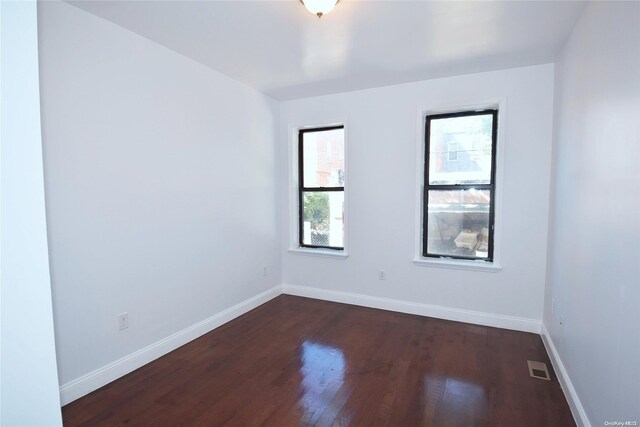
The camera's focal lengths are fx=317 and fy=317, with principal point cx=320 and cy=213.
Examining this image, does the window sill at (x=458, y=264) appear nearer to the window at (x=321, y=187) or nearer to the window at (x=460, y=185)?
the window at (x=460, y=185)

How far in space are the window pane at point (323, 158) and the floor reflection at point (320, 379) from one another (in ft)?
6.52

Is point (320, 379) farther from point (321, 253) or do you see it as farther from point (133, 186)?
point (133, 186)

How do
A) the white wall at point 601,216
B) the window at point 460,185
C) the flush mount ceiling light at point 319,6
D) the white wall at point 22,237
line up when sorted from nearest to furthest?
the white wall at point 22,237, the white wall at point 601,216, the flush mount ceiling light at point 319,6, the window at point 460,185

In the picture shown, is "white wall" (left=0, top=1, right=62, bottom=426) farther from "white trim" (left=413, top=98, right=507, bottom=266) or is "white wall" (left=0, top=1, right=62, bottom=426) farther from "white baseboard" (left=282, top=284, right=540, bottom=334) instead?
"white baseboard" (left=282, top=284, right=540, bottom=334)

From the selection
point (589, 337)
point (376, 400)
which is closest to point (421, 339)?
point (376, 400)

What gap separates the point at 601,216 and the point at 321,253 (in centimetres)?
281

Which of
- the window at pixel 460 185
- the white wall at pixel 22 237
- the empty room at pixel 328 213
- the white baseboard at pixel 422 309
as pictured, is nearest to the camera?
the white wall at pixel 22 237

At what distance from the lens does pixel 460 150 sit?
335 cm

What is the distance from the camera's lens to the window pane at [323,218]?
4.01m

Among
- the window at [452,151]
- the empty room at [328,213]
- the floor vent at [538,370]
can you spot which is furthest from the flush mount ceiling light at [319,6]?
the floor vent at [538,370]

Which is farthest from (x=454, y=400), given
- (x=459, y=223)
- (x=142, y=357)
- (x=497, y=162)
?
(x=142, y=357)

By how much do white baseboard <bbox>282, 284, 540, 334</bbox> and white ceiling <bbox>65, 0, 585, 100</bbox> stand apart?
2.45m

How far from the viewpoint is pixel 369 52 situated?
2699mm

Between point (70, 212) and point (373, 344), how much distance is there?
255cm
